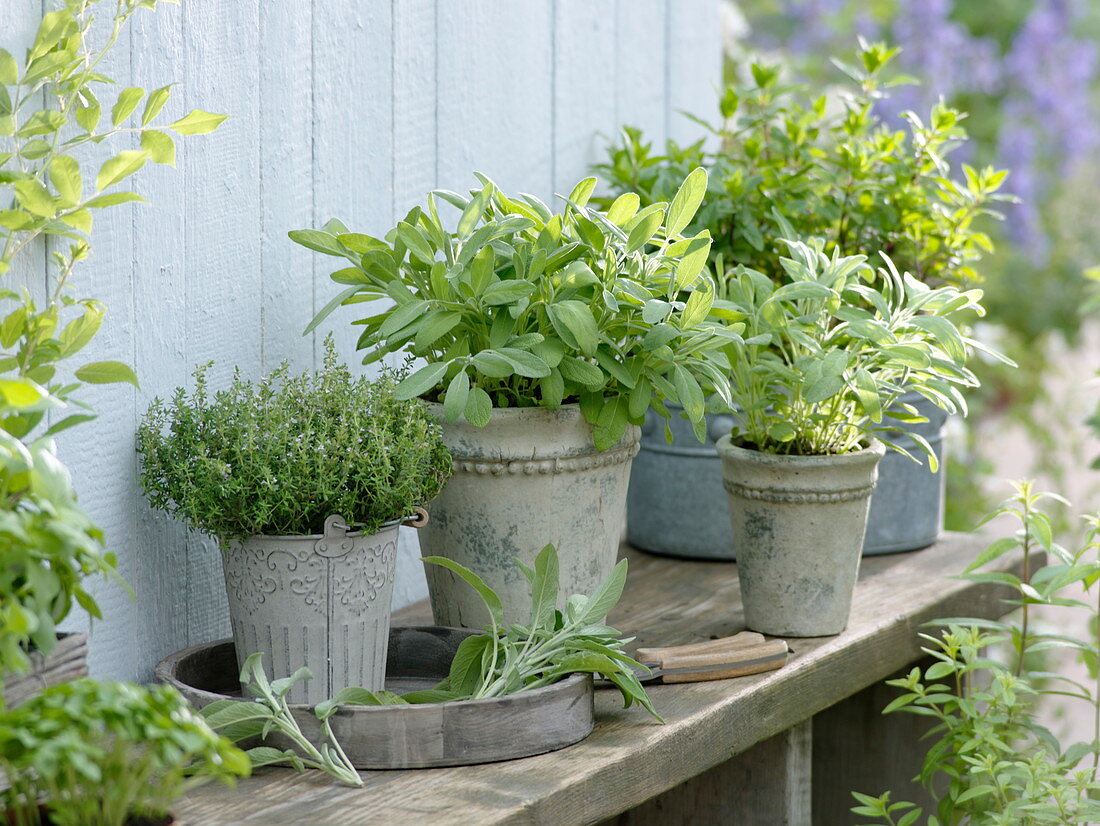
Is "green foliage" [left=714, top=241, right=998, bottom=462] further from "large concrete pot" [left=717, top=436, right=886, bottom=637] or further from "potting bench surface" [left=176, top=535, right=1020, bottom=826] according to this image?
"potting bench surface" [left=176, top=535, right=1020, bottom=826]

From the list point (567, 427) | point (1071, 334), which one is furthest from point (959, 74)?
point (567, 427)

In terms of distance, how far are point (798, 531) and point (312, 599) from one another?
21.7 inches

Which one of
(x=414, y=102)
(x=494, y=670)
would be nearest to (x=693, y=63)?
(x=414, y=102)

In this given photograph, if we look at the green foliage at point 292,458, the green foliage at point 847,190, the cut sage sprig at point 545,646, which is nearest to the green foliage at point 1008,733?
the cut sage sprig at point 545,646

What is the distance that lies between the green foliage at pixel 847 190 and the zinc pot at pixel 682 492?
256 millimetres

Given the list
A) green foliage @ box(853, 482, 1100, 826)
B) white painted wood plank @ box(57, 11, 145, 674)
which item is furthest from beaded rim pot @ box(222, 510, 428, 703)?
green foliage @ box(853, 482, 1100, 826)

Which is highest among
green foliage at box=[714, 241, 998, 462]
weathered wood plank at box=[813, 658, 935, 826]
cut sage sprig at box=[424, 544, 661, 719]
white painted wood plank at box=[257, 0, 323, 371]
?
white painted wood plank at box=[257, 0, 323, 371]

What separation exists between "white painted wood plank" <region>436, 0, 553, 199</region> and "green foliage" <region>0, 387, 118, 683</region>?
2.88 ft

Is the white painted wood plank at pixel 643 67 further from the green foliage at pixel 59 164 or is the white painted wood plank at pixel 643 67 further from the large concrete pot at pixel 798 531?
the green foliage at pixel 59 164

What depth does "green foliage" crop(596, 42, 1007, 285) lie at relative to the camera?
5.31 feet

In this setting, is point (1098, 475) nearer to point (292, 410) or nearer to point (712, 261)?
point (712, 261)

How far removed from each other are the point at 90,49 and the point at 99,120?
6cm

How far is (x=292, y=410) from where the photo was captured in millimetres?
1150

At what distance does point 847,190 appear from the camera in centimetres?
163
